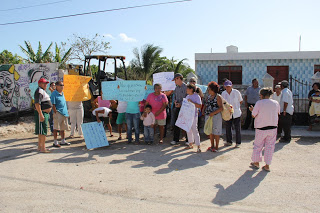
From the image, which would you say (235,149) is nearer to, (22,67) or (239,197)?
(239,197)

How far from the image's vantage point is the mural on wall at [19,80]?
12.1 m

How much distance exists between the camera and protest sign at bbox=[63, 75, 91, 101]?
813cm

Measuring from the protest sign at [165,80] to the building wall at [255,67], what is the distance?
713 cm

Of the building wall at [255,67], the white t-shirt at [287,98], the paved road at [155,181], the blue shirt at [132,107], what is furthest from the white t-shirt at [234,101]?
the building wall at [255,67]

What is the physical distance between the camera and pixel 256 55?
48.8 feet

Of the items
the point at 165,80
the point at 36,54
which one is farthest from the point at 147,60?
the point at 165,80

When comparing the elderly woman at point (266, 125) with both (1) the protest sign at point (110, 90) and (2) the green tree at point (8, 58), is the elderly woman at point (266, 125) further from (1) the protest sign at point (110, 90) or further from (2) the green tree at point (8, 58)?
(2) the green tree at point (8, 58)

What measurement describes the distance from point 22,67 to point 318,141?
1216 cm

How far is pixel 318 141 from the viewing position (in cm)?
813

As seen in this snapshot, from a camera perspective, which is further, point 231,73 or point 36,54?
point 36,54

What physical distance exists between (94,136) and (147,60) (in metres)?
17.6

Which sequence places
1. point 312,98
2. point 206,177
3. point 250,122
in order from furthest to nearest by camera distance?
point 250,122
point 312,98
point 206,177

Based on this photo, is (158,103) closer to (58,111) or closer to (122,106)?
(122,106)

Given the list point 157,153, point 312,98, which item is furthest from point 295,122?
point 157,153
